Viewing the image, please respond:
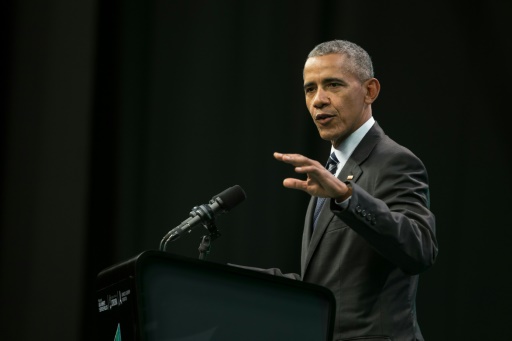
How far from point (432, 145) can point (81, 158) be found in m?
1.45

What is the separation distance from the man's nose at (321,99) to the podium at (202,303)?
0.76 m

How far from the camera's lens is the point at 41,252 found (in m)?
3.05

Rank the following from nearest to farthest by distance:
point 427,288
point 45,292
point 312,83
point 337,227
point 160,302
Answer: point 160,302 → point 337,227 → point 312,83 → point 45,292 → point 427,288

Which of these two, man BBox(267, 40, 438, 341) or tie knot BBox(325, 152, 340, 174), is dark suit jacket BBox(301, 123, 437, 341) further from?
tie knot BBox(325, 152, 340, 174)

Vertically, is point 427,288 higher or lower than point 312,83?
lower

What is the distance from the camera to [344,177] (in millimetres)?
2074

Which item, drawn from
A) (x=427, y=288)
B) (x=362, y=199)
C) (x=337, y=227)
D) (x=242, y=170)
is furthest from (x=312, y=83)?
(x=427, y=288)

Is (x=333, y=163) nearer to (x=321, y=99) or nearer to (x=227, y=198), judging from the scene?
(x=321, y=99)

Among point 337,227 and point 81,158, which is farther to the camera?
point 81,158

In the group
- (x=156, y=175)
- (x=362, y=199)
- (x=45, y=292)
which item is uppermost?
(x=362, y=199)

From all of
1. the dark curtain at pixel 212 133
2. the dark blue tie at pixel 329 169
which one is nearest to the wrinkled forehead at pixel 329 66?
the dark blue tie at pixel 329 169

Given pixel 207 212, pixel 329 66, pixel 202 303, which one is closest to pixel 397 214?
pixel 207 212

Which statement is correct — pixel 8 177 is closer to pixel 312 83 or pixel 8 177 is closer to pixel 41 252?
pixel 41 252

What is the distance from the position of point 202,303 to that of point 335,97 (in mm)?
951
